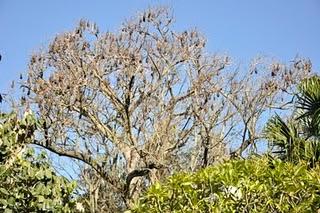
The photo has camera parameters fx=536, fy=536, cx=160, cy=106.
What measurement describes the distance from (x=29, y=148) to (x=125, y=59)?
6.39m

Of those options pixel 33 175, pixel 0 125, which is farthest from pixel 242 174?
pixel 0 125

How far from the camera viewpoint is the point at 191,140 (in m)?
12.8

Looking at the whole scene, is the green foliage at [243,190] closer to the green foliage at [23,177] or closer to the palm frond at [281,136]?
the green foliage at [23,177]

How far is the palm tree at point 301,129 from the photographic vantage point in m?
6.36

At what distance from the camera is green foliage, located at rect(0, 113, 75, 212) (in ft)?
16.6

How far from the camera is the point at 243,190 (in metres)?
4.90

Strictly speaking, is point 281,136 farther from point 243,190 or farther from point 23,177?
point 23,177

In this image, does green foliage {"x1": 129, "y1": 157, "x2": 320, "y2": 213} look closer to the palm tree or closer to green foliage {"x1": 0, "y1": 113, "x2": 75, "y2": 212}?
green foliage {"x1": 0, "y1": 113, "x2": 75, "y2": 212}

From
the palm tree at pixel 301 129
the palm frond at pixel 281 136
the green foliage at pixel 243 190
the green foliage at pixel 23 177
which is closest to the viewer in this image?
the green foliage at pixel 243 190

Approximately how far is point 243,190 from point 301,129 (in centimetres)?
229

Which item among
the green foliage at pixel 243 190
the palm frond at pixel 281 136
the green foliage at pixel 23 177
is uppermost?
the palm frond at pixel 281 136

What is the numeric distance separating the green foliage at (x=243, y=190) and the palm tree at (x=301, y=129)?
1149 millimetres

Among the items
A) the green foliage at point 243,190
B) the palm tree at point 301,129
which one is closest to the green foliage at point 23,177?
the green foliage at point 243,190

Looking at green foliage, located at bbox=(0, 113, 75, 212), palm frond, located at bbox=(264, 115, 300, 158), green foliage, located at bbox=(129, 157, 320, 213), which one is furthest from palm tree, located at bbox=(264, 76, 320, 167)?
green foliage, located at bbox=(0, 113, 75, 212)
